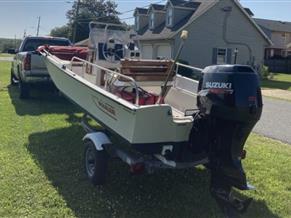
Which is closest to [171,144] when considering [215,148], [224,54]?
[215,148]

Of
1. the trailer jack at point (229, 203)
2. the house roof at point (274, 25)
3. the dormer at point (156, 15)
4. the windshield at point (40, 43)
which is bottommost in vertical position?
the trailer jack at point (229, 203)

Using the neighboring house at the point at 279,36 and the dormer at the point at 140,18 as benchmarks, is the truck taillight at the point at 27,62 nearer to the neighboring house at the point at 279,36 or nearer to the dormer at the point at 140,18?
the dormer at the point at 140,18

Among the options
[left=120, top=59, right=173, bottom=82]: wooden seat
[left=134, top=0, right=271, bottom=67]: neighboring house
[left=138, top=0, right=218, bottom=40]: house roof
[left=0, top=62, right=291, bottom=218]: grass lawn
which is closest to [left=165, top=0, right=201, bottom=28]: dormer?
[left=134, top=0, right=271, bottom=67]: neighboring house

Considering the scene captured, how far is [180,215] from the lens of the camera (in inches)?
179

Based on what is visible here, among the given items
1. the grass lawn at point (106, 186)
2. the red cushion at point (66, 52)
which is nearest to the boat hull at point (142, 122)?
the grass lawn at point (106, 186)

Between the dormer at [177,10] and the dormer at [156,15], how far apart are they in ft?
4.16

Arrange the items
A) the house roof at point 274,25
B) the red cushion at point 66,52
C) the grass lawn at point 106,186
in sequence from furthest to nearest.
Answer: the house roof at point 274,25
the red cushion at point 66,52
the grass lawn at point 106,186

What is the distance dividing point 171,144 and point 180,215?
816 mm

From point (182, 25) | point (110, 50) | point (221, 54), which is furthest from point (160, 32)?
point (110, 50)

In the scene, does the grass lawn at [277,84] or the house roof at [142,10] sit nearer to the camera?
the grass lawn at [277,84]

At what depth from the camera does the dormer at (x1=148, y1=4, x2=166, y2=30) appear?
31094 mm

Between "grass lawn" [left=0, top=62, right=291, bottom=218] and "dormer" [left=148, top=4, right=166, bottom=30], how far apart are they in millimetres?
24697

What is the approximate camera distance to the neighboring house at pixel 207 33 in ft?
93.0

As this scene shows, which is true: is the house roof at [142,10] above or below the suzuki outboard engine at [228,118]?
above
